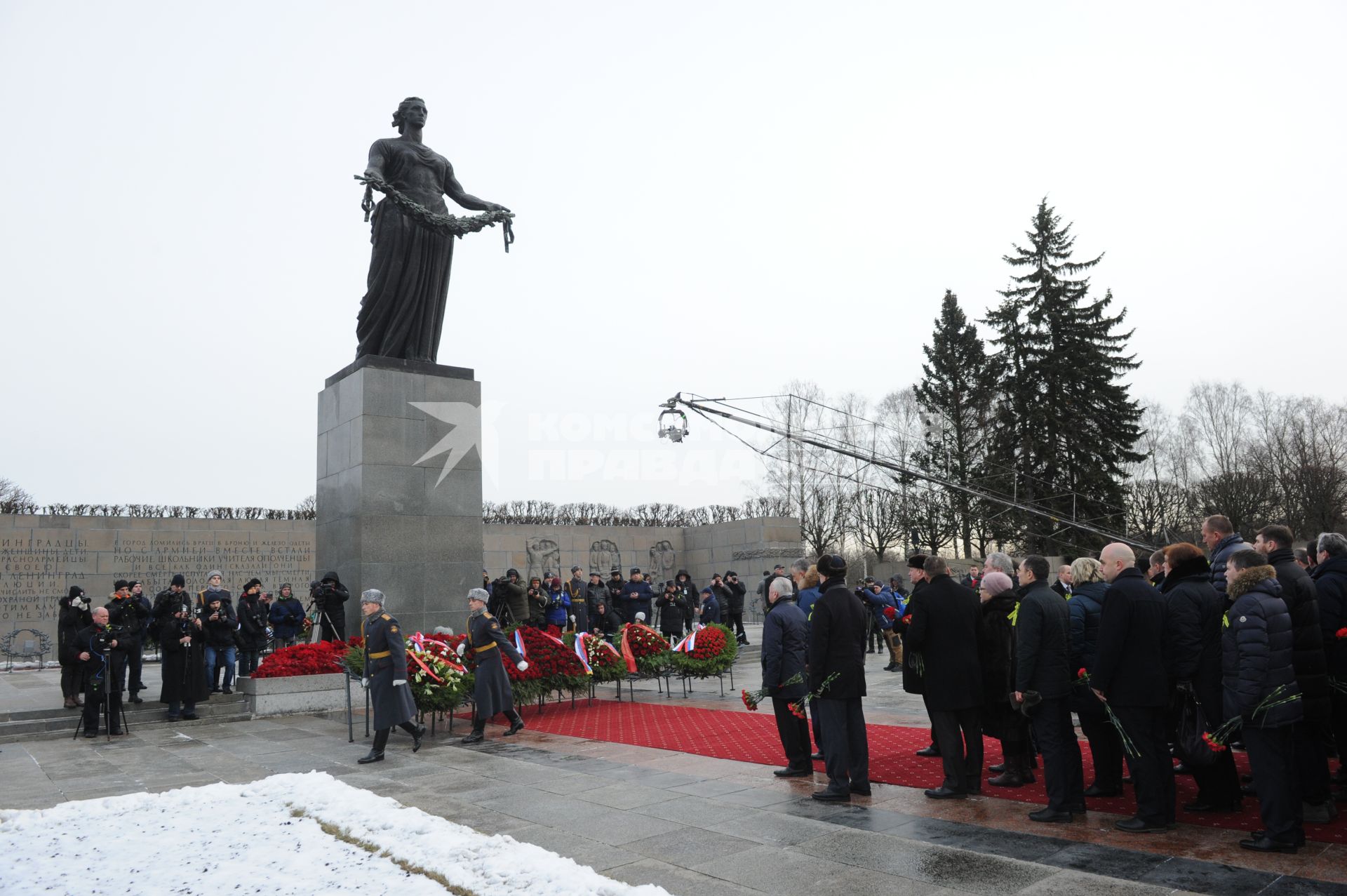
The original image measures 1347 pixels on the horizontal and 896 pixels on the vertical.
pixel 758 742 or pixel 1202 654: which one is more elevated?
pixel 1202 654

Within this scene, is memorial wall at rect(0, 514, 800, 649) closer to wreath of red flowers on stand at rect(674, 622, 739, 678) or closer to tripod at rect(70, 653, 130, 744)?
tripod at rect(70, 653, 130, 744)

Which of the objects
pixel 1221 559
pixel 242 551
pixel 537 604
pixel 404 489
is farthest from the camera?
pixel 242 551

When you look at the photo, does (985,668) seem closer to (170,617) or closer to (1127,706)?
(1127,706)

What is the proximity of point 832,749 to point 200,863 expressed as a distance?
179 inches

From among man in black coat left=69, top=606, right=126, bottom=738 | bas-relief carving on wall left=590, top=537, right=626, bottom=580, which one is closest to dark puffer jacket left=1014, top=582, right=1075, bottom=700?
man in black coat left=69, top=606, right=126, bottom=738

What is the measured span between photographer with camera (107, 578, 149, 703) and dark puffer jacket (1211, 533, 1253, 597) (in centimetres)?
1207

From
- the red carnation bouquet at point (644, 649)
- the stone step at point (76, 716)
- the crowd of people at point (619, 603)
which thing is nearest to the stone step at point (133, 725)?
the stone step at point (76, 716)

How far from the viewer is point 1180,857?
5.48 metres

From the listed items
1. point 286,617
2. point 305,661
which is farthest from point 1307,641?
point 286,617

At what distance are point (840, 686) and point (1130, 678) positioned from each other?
2149 millimetres

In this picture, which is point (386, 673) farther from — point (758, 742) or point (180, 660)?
point (180, 660)

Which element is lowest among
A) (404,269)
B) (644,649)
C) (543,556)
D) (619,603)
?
(644,649)

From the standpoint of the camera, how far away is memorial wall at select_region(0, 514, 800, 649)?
1069 inches

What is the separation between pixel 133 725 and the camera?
1250cm
